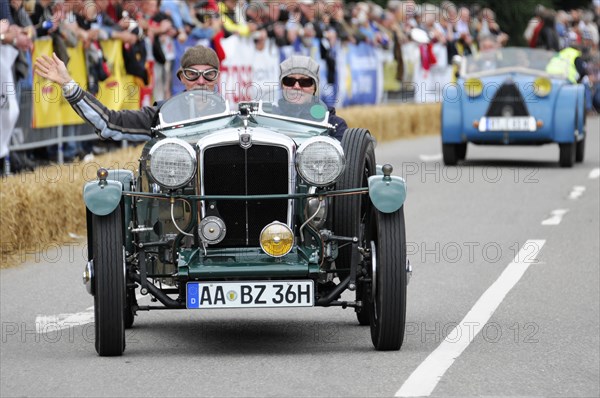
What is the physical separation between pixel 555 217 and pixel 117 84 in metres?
5.99

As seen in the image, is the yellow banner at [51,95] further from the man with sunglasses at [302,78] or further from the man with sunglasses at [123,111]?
the man with sunglasses at [302,78]

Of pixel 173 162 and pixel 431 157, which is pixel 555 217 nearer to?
pixel 173 162

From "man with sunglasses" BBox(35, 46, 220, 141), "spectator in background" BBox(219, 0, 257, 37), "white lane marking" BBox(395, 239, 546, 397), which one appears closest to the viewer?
"white lane marking" BBox(395, 239, 546, 397)

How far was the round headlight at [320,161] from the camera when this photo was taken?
7555mm

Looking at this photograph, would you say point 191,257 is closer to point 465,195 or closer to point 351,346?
point 351,346

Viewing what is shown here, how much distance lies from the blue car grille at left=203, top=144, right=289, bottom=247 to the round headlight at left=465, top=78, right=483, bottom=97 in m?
12.5

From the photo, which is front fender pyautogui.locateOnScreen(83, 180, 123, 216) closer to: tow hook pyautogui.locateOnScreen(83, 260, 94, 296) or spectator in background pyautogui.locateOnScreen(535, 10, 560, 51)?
tow hook pyautogui.locateOnScreen(83, 260, 94, 296)

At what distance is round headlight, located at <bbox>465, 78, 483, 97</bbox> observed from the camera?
19961mm

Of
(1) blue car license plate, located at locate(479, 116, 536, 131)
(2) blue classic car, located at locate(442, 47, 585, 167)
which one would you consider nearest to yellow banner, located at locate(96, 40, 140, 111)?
(2) blue classic car, located at locate(442, 47, 585, 167)

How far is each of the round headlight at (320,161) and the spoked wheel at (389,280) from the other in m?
0.31

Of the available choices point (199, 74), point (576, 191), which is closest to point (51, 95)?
point (576, 191)

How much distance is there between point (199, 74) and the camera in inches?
350

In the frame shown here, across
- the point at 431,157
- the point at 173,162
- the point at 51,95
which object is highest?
the point at 51,95

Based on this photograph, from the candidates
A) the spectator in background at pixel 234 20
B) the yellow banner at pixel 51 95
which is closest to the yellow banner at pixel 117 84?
the yellow banner at pixel 51 95
